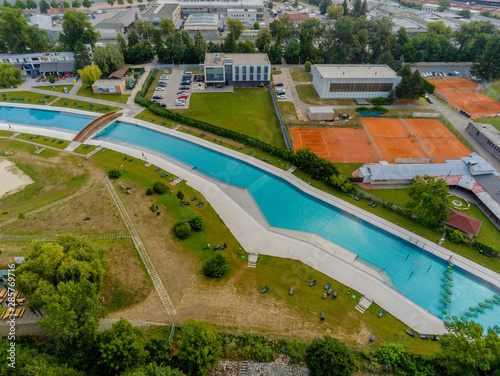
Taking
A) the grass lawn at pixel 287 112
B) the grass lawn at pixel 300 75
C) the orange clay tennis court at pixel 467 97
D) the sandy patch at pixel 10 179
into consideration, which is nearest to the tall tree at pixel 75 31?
the sandy patch at pixel 10 179

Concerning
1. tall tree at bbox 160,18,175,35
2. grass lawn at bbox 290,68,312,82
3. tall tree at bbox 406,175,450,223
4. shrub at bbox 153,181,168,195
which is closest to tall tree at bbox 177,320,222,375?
shrub at bbox 153,181,168,195

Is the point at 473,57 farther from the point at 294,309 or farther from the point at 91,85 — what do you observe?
the point at 91,85

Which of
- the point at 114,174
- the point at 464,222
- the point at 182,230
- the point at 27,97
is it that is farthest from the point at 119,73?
the point at 464,222

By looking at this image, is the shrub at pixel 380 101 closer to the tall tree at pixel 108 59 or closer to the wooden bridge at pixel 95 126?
the wooden bridge at pixel 95 126

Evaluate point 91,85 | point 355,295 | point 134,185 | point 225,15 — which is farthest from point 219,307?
point 225,15

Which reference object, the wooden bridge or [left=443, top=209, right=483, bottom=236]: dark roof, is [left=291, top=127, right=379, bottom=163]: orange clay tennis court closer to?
[left=443, top=209, right=483, bottom=236]: dark roof
